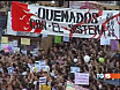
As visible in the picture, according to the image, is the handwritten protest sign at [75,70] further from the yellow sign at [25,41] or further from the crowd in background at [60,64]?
the yellow sign at [25,41]

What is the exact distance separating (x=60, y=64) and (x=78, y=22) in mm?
2318

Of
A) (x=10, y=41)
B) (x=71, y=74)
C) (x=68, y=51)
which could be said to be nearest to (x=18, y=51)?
(x=10, y=41)

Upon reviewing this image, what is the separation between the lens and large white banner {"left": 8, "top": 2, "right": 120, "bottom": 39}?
404 inches

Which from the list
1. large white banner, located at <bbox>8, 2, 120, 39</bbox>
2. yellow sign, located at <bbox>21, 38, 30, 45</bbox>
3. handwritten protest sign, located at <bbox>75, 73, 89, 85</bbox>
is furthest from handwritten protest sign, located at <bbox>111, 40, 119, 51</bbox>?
yellow sign, located at <bbox>21, 38, 30, 45</bbox>

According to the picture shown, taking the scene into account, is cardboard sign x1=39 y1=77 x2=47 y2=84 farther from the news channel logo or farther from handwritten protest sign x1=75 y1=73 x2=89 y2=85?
the news channel logo

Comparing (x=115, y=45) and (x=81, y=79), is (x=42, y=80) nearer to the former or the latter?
(x=81, y=79)

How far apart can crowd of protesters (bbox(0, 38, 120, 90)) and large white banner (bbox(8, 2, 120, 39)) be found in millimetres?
1578

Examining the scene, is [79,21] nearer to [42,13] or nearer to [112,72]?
[42,13]

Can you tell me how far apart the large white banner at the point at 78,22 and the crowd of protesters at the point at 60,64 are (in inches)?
62.1

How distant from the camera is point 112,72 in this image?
11.9 meters

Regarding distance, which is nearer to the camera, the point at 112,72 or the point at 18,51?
the point at 112,72

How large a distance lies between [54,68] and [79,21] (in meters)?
2.17

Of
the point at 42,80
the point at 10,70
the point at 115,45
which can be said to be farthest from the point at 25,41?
the point at 115,45

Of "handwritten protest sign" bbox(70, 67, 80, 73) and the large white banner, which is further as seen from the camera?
"handwritten protest sign" bbox(70, 67, 80, 73)
